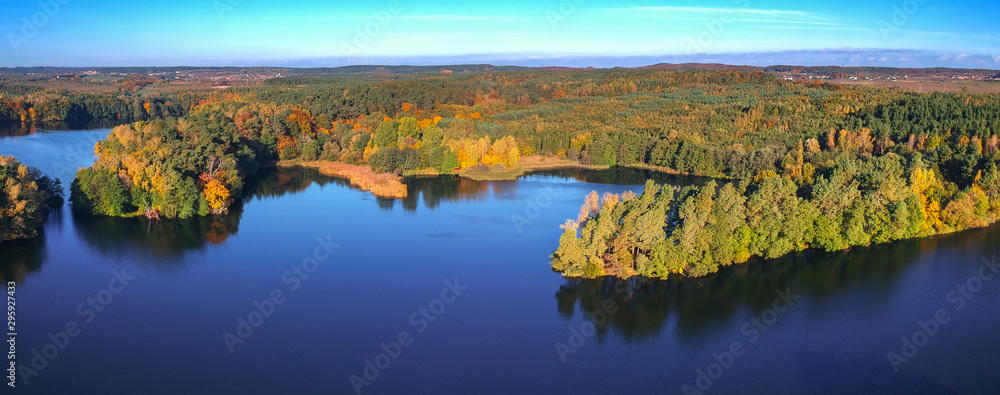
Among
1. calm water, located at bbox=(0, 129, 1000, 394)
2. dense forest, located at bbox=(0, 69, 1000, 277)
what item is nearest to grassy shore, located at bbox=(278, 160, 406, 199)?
dense forest, located at bbox=(0, 69, 1000, 277)

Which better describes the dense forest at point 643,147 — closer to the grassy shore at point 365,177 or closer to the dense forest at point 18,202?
the grassy shore at point 365,177

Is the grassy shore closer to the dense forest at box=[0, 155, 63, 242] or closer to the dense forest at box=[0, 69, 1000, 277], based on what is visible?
the dense forest at box=[0, 69, 1000, 277]

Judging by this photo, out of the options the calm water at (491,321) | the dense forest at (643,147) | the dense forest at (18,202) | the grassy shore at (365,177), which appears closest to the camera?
the calm water at (491,321)

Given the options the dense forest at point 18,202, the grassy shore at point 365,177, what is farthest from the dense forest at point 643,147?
the dense forest at point 18,202

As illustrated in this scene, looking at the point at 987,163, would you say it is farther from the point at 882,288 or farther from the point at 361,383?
the point at 361,383

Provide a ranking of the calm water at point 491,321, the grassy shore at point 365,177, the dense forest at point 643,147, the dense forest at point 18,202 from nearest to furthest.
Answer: the calm water at point 491,321 < the dense forest at point 643,147 < the dense forest at point 18,202 < the grassy shore at point 365,177

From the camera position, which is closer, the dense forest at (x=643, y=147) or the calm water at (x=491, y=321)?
the calm water at (x=491, y=321)
